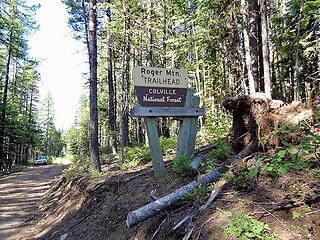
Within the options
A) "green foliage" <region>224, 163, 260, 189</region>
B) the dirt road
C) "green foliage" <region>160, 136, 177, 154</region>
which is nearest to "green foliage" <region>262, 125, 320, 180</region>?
"green foliage" <region>224, 163, 260, 189</region>

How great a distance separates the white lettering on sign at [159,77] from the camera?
6.99 metres

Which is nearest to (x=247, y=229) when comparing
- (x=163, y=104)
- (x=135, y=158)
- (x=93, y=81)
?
(x=163, y=104)

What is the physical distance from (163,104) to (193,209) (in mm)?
3177

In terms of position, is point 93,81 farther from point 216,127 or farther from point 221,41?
point 221,41

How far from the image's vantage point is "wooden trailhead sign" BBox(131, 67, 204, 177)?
7047 mm

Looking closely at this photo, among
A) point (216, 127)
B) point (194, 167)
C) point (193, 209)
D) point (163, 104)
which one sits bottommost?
point (193, 209)

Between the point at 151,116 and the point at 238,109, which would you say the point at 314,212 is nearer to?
the point at 238,109

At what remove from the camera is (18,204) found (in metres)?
13.9

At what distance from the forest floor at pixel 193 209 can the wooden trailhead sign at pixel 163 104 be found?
0.68 m

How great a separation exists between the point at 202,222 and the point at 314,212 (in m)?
1.31

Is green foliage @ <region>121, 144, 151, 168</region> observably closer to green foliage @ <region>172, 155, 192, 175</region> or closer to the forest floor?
the forest floor

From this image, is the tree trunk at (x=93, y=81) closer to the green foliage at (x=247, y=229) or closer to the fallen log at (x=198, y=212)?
the fallen log at (x=198, y=212)

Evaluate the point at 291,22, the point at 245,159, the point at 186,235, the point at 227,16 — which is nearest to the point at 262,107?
the point at 245,159

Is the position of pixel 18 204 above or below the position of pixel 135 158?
below
